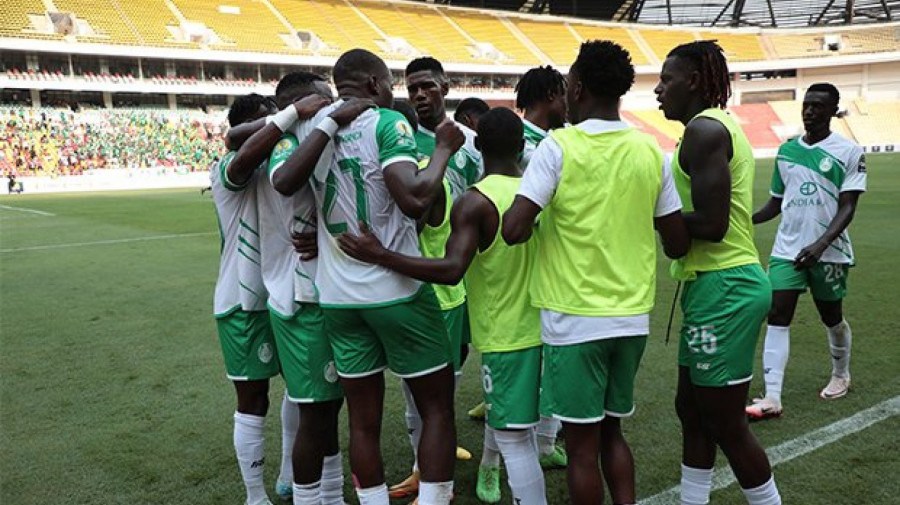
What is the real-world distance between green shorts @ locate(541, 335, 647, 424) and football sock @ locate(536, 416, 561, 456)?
4.50 feet

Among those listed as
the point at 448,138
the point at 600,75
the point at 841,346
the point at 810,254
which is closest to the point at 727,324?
the point at 600,75

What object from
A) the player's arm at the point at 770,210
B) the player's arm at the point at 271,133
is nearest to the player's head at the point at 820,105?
the player's arm at the point at 770,210

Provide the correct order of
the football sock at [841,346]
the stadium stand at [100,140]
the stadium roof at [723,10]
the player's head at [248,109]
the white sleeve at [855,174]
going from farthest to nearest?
the stadium roof at [723,10] → the stadium stand at [100,140] → the football sock at [841,346] → the white sleeve at [855,174] → the player's head at [248,109]

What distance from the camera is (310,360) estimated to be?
9.66 ft

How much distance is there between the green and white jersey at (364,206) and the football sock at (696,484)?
4.66 feet

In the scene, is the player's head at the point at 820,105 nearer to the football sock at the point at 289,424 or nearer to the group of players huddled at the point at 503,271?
the group of players huddled at the point at 503,271

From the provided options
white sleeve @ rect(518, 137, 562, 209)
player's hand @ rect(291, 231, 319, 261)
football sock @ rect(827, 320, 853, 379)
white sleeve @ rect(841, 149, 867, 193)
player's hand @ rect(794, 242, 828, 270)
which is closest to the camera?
white sleeve @ rect(518, 137, 562, 209)

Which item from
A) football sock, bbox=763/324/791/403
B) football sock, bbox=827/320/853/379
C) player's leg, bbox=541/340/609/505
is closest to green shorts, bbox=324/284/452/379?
player's leg, bbox=541/340/609/505

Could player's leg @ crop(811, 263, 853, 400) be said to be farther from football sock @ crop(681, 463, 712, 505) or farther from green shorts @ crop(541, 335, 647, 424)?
green shorts @ crop(541, 335, 647, 424)

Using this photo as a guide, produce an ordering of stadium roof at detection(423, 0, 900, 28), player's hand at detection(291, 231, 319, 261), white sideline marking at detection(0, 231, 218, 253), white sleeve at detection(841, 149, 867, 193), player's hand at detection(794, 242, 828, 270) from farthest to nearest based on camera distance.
Result: stadium roof at detection(423, 0, 900, 28) < white sideline marking at detection(0, 231, 218, 253) < white sleeve at detection(841, 149, 867, 193) < player's hand at detection(794, 242, 828, 270) < player's hand at detection(291, 231, 319, 261)

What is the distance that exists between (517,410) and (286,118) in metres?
1.46

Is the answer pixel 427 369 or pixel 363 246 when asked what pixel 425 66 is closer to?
pixel 363 246

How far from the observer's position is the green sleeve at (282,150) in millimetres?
2719

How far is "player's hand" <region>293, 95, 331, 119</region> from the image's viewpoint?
110 inches
